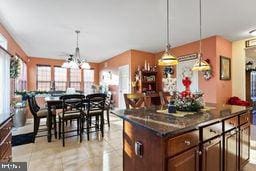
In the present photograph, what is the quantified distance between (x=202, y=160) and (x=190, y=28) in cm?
360

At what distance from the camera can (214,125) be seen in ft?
5.56

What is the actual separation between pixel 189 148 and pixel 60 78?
8509 millimetres

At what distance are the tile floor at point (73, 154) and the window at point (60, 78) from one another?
523 cm

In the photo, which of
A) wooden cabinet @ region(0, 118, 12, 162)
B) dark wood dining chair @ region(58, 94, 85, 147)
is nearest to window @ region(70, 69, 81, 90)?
dark wood dining chair @ region(58, 94, 85, 147)

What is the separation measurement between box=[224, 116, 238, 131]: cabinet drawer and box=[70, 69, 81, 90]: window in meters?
8.32

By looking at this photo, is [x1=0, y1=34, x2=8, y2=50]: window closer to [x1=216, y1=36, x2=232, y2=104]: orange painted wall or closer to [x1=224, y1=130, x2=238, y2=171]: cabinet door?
[x1=224, y1=130, x2=238, y2=171]: cabinet door

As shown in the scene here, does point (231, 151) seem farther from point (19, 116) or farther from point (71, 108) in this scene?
point (19, 116)

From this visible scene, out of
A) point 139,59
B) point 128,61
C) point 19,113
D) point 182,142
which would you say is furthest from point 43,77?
point 182,142

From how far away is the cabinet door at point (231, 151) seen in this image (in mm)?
1900

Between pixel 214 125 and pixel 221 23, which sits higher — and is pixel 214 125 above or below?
below

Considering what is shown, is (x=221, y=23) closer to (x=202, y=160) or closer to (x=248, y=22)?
(x=248, y=22)

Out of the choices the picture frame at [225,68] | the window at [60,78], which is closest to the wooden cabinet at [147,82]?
the picture frame at [225,68]

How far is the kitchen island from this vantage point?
1.31 metres

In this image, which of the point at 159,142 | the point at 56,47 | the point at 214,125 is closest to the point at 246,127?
the point at 214,125
